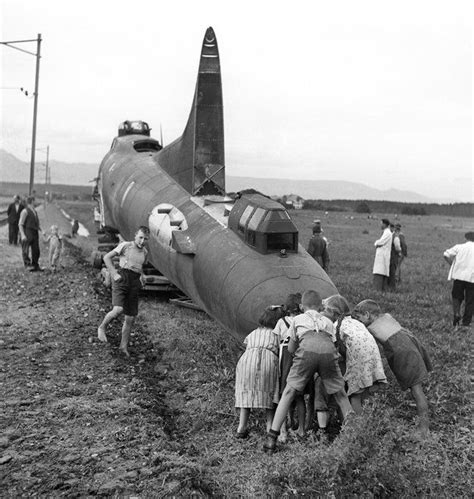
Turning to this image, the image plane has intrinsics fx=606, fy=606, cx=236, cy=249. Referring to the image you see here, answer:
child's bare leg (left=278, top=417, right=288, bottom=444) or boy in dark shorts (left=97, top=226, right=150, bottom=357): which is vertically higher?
boy in dark shorts (left=97, top=226, right=150, bottom=357)

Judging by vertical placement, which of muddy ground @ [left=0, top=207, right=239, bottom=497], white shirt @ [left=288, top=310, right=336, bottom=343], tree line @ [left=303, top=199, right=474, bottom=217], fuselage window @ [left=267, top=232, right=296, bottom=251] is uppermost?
tree line @ [left=303, top=199, right=474, bottom=217]

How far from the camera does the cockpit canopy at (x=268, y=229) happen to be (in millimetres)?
8570

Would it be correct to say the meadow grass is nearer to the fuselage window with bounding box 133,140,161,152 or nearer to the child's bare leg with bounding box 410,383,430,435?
the child's bare leg with bounding box 410,383,430,435

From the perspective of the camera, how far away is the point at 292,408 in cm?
700

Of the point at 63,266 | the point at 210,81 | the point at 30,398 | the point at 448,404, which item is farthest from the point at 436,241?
the point at 30,398

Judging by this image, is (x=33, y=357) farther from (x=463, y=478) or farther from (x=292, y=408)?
(x=463, y=478)

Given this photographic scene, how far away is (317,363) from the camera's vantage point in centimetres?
634

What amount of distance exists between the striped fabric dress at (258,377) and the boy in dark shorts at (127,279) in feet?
10.7

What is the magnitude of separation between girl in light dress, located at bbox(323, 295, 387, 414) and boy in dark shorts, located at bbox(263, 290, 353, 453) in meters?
0.22

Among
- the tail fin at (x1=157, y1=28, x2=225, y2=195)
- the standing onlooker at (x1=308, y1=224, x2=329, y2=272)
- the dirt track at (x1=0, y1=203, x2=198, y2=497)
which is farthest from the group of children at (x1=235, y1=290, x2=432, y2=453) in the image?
the standing onlooker at (x1=308, y1=224, x2=329, y2=272)

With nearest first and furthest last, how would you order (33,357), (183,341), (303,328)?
(303,328) < (33,357) < (183,341)

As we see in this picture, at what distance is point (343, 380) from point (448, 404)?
2.14 m

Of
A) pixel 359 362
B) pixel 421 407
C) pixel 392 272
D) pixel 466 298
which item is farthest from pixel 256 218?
pixel 392 272

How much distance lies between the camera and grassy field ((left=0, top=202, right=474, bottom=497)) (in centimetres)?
530
